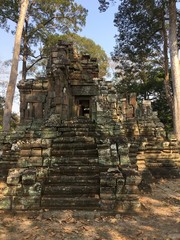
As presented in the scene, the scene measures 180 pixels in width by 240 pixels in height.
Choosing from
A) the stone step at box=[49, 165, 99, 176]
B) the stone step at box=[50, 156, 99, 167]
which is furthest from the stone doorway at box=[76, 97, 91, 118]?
the stone step at box=[49, 165, 99, 176]

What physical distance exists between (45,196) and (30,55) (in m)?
14.5

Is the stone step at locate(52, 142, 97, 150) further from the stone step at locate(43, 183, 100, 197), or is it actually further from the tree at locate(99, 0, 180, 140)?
the tree at locate(99, 0, 180, 140)

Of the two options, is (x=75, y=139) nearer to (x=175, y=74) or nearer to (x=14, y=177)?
(x=14, y=177)

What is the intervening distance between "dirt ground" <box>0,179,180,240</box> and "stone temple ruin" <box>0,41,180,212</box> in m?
0.29

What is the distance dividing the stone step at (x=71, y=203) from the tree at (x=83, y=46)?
1206cm

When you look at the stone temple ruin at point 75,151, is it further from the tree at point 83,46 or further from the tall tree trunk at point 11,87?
the tree at point 83,46

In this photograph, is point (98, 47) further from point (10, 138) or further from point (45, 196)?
point (45, 196)

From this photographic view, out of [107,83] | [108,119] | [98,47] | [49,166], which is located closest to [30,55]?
[98,47]

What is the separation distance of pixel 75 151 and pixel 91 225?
2.51 metres

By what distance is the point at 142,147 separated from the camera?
9.91 metres

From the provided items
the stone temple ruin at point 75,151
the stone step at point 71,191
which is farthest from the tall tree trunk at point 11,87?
the stone step at point 71,191

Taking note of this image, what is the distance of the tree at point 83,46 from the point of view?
1700 centimetres

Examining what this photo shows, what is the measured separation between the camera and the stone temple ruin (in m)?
5.21

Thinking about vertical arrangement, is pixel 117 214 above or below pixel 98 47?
below
